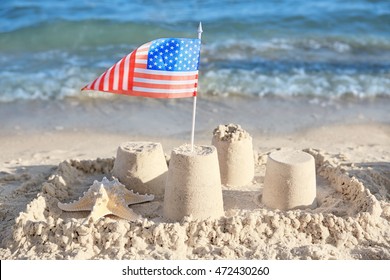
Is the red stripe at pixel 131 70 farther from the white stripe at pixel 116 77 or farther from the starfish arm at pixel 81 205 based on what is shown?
the starfish arm at pixel 81 205

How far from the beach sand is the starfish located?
11cm

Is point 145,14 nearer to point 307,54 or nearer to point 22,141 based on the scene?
point 307,54

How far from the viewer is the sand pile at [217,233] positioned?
4.98 meters

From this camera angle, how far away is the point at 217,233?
203 inches

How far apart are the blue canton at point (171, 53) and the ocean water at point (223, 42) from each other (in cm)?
550

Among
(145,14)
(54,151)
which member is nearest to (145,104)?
(54,151)

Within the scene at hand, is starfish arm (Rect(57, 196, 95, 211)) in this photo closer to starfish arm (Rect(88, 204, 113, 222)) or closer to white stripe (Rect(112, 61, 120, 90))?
starfish arm (Rect(88, 204, 113, 222))

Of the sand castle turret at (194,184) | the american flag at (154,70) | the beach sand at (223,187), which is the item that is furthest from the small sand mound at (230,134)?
the american flag at (154,70)

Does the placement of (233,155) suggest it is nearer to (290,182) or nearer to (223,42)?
(290,182)

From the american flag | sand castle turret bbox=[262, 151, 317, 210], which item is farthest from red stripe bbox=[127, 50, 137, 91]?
sand castle turret bbox=[262, 151, 317, 210]

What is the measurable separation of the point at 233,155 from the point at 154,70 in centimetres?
150

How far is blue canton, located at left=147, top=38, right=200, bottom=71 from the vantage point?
515 cm

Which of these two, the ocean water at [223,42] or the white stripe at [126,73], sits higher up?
the white stripe at [126,73]

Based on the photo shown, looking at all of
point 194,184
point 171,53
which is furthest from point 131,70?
point 194,184
